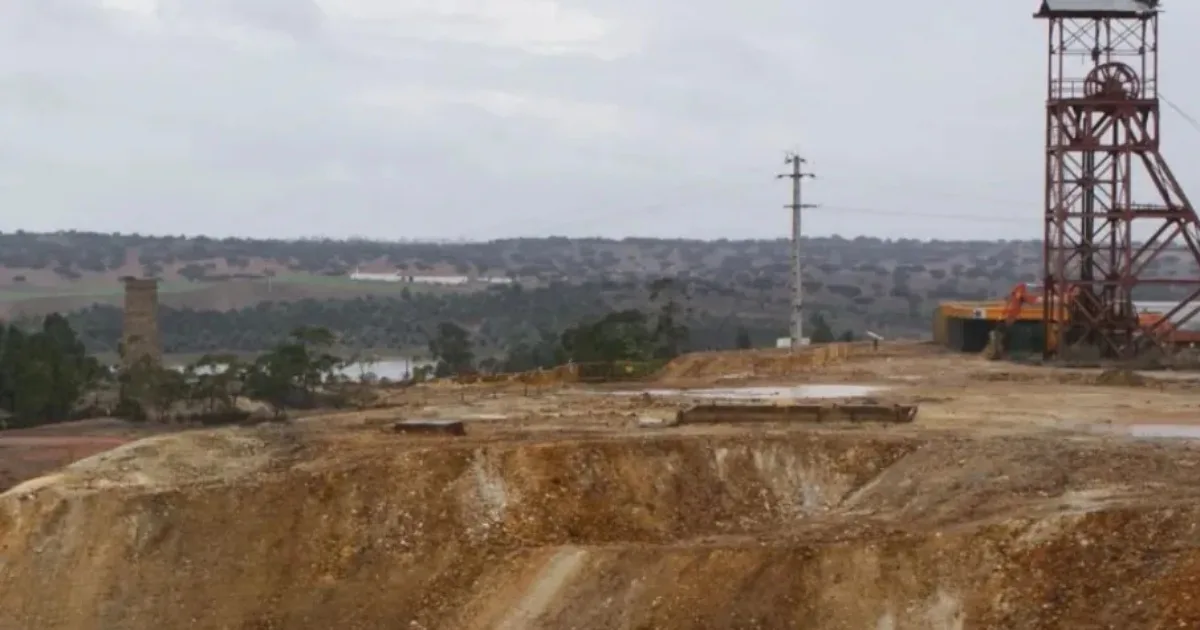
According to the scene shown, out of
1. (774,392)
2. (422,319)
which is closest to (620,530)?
(774,392)

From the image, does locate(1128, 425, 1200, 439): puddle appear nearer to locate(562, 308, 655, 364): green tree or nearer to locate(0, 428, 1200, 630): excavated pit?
locate(0, 428, 1200, 630): excavated pit

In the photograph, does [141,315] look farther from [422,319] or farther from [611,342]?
[422,319]

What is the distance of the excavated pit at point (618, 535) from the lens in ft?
70.6

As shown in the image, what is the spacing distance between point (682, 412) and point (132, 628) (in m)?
13.5

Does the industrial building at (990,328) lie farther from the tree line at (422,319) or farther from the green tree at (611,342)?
the tree line at (422,319)

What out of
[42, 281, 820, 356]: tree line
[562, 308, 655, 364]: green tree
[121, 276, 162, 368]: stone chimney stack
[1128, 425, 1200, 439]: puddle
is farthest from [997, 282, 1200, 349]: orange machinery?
[42, 281, 820, 356]: tree line

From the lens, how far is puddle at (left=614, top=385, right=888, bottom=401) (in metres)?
42.2

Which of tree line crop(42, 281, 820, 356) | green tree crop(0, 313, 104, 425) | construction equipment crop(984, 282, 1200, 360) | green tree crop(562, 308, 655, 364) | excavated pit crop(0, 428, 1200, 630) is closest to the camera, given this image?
excavated pit crop(0, 428, 1200, 630)

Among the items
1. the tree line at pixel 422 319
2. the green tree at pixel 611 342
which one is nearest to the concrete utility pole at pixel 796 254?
the green tree at pixel 611 342

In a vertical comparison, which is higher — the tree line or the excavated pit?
the excavated pit

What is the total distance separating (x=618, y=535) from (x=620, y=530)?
0.18 meters

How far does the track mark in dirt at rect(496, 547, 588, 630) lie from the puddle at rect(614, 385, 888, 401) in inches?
657

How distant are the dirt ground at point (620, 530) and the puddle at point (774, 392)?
804cm

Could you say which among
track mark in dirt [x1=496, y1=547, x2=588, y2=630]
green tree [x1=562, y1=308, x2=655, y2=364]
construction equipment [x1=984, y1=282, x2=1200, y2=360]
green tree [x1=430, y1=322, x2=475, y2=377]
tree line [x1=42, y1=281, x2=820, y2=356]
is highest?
construction equipment [x1=984, y1=282, x2=1200, y2=360]
